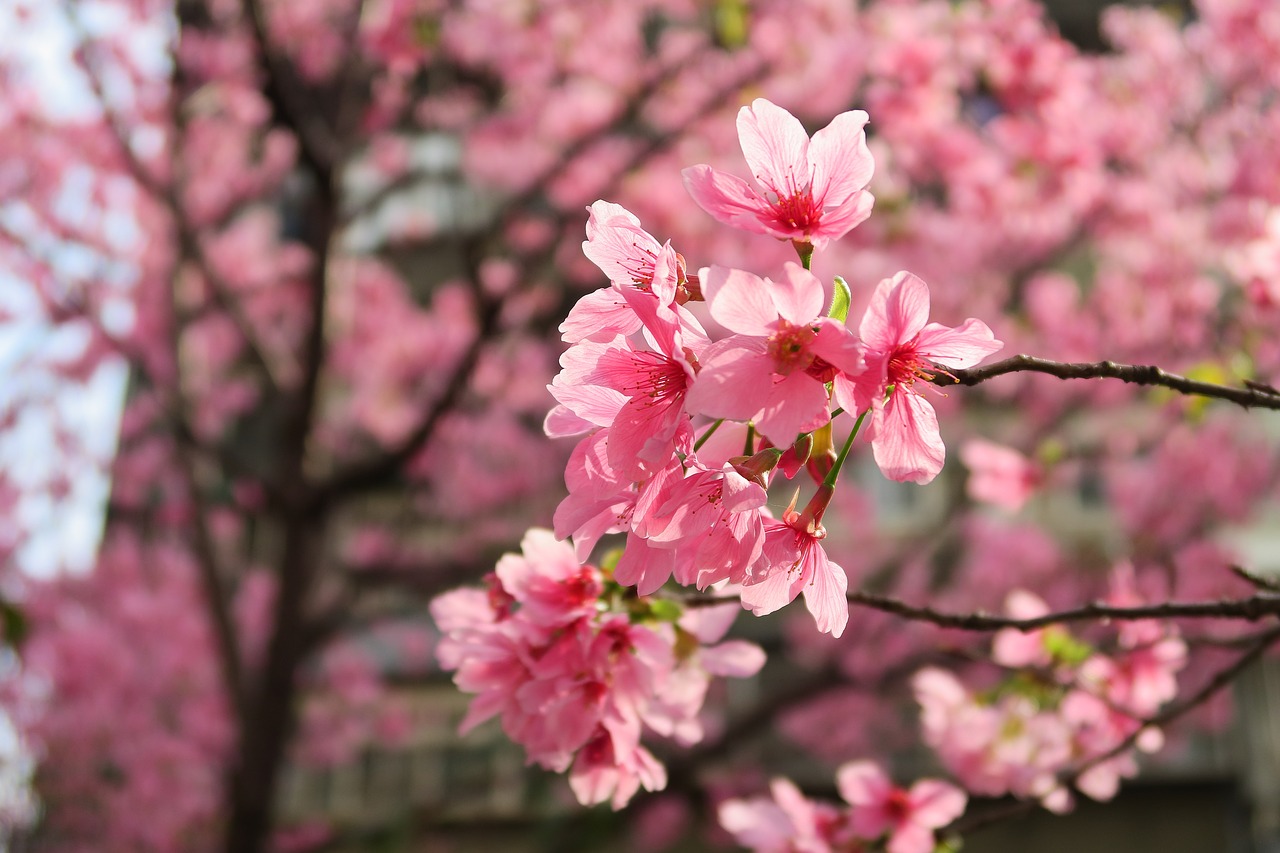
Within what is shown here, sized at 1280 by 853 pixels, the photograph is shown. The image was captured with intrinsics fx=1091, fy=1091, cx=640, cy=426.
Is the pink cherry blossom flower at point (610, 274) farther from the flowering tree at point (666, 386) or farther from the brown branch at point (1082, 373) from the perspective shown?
the brown branch at point (1082, 373)

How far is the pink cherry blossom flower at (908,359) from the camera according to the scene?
1072 millimetres

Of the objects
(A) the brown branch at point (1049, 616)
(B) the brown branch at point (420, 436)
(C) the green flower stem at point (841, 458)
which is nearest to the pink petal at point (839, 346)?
(C) the green flower stem at point (841, 458)

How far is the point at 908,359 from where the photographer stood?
112cm

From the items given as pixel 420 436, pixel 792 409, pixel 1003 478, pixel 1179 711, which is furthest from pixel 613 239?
pixel 420 436

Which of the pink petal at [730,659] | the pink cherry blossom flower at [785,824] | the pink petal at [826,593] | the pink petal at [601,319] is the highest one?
the pink petal at [601,319]

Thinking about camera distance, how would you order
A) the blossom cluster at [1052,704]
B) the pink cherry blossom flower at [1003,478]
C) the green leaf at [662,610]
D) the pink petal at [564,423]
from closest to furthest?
the pink petal at [564,423], the green leaf at [662,610], the blossom cluster at [1052,704], the pink cherry blossom flower at [1003,478]

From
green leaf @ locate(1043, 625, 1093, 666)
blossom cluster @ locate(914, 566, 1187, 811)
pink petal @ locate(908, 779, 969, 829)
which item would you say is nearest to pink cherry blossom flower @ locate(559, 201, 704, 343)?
pink petal @ locate(908, 779, 969, 829)

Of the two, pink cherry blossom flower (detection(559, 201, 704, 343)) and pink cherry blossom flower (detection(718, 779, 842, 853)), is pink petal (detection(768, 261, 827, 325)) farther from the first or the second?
pink cherry blossom flower (detection(718, 779, 842, 853))

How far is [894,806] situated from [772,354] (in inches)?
45.7

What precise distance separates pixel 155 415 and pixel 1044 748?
8889 millimetres

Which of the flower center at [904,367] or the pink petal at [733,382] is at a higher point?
the pink petal at [733,382]

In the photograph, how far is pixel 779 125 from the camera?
3.78 feet

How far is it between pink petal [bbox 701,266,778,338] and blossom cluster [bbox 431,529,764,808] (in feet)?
1.68

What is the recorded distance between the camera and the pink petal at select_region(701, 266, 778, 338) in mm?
1000
